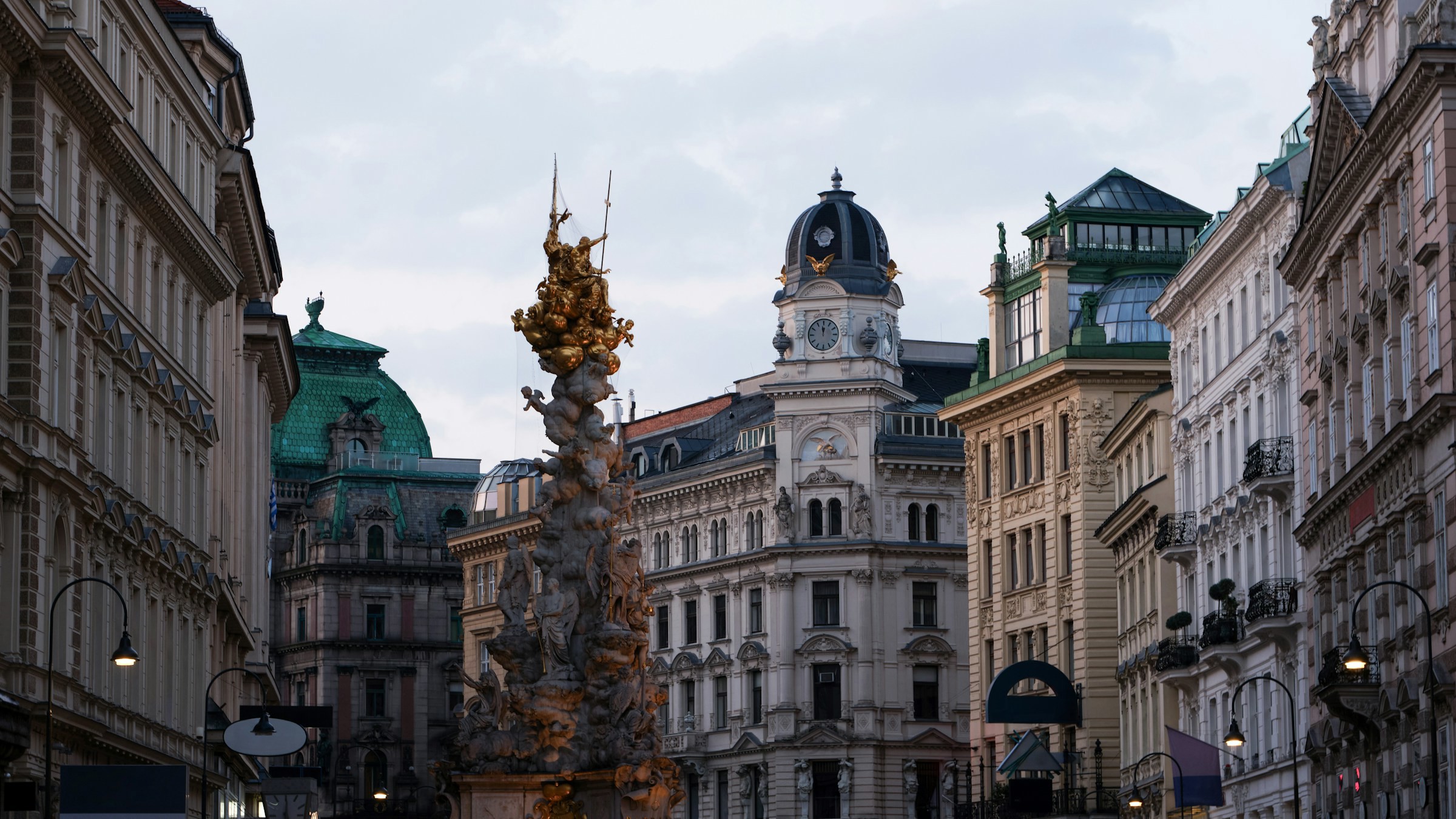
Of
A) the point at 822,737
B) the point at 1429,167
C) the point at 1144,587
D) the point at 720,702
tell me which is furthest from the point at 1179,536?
the point at 720,702

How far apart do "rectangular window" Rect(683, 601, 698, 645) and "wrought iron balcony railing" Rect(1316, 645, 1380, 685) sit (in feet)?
223

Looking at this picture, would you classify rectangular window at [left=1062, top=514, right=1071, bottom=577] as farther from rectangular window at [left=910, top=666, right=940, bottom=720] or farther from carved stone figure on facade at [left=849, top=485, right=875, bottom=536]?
rectangular window at [left=910, top=666, right=940, bottom=720]

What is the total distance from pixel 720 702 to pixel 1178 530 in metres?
44.7

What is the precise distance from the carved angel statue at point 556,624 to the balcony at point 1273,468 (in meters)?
35.0

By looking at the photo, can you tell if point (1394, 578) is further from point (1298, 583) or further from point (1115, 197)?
point (1115, 197)

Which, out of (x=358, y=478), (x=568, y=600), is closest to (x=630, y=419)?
(x=358, y=478)

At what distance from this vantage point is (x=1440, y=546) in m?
48.3

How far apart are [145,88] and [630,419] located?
296ft

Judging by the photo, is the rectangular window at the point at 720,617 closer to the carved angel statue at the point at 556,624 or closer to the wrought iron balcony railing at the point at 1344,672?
the wrought iron balcony railing at the point at 1344,672

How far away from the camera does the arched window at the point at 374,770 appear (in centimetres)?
14488

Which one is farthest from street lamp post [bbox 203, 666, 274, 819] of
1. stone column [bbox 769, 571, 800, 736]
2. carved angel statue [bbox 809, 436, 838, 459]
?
carved angel statue [bbox 809, 436, 838, 459]

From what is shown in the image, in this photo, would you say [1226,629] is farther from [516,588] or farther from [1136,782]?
[516,588]

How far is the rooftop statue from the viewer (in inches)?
1345

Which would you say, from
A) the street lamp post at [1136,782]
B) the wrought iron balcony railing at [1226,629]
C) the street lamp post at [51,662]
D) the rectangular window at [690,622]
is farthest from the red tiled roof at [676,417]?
the street lamp post at [51,662]
